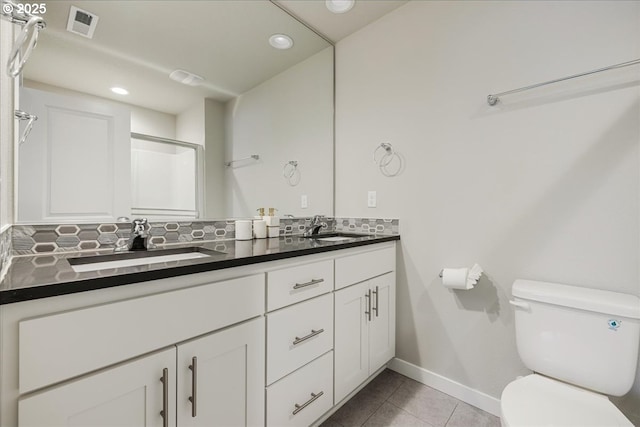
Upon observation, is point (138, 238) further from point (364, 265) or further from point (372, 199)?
point (372, 199)

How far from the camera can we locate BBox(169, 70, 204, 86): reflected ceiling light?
1.45 m

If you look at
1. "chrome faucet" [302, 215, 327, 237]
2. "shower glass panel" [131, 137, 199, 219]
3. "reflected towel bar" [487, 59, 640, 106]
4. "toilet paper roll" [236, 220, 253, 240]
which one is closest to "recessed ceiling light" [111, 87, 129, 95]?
"shower glass panel" [131, 137, 199, 219]

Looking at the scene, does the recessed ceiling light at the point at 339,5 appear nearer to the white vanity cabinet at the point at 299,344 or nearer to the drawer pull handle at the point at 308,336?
the white vanity cabinet at the point at 299,344

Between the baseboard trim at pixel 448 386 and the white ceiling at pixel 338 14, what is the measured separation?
7.73ft

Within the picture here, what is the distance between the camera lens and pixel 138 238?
1.21 m

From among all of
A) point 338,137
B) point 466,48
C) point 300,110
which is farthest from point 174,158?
point 466,48

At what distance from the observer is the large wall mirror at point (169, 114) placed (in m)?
1.10

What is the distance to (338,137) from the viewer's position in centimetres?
225

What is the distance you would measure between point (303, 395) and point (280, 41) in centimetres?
213

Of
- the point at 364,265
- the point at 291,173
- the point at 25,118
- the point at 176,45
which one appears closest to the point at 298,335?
the point at 364,265

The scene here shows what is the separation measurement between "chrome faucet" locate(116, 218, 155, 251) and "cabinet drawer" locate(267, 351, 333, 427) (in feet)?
2.60

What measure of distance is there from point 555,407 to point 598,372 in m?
0.28

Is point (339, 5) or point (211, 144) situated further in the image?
point (339, 5)

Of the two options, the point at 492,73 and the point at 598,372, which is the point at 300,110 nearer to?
the point at 492,73
